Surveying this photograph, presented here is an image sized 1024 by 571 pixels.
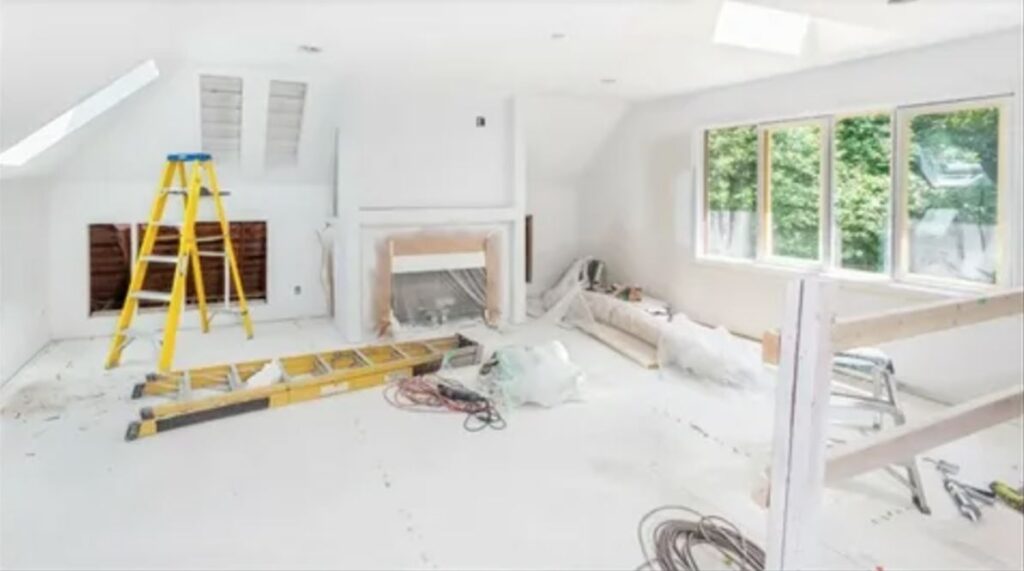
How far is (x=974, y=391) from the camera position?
161 inches

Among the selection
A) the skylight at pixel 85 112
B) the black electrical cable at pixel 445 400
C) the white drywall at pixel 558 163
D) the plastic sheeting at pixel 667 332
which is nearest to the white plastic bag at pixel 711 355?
Answer: the plastic sheeting at pixel 667 332

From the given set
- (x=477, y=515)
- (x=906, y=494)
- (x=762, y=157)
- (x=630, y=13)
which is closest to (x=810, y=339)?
(x=477, y=515)

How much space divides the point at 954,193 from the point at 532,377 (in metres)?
3.05

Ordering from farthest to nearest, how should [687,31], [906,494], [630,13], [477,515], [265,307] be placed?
[265,307], [687,31], [630,13], [906,494], [477,515]

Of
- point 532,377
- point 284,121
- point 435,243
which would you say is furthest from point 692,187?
point 284,121

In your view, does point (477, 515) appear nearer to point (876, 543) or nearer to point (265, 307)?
point (876, 543)

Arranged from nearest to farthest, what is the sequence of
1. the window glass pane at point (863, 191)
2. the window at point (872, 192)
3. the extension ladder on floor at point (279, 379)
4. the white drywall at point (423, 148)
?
the extension ladder on floor at point (279, 379)
the window at point (872, 192)
the window glass pane at point (863, 191)
the white drywall at point (423, 148)

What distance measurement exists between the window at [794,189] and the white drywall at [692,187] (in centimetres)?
21

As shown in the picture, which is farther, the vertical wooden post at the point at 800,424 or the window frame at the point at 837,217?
the window frame at the point at 837,217

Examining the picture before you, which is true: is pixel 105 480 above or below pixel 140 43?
below

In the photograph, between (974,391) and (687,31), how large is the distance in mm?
2899

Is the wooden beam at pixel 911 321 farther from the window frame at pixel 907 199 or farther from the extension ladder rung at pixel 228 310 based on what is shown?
the extension ladder rung at pixel 228 310

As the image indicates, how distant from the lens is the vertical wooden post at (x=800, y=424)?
101 centimetres

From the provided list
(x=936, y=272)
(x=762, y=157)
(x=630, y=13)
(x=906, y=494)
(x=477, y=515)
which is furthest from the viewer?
(x=762, y=157)
